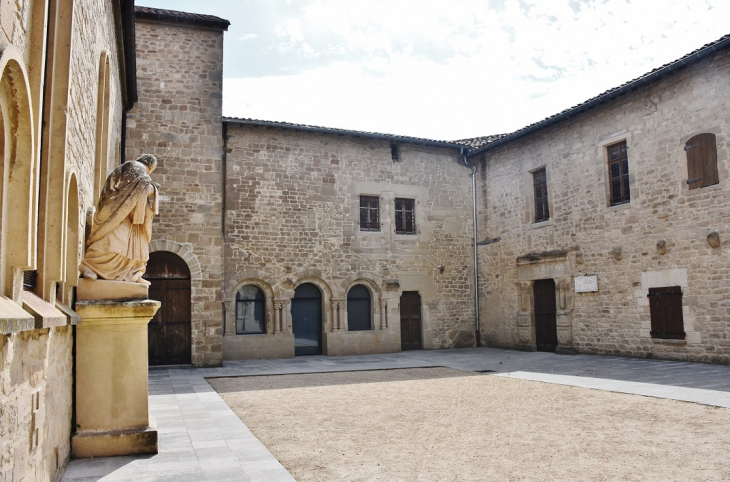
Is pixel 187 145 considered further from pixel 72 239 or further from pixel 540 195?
pixel 540 195

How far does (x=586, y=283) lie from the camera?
13.8m

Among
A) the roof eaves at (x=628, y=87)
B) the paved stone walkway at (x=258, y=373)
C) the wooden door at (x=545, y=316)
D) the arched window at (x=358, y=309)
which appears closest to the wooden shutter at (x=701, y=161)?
the roof eaves at (x=628, y=87)

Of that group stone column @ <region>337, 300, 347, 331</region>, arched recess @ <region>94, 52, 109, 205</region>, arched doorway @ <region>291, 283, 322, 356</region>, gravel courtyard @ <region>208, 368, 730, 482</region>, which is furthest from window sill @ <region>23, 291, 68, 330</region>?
stone column @ <region>337, 300, 347, 331</region>

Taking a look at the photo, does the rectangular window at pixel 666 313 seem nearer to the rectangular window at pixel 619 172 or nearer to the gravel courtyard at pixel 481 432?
the rectangular window at pixel 619 172

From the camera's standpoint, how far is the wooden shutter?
36.7ft

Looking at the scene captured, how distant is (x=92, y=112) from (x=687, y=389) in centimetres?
853

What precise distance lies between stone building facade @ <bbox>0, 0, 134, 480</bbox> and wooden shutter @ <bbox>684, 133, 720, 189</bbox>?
35.4 feet

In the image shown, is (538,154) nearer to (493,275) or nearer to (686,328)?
(493,275)

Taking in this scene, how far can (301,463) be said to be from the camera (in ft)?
16.3

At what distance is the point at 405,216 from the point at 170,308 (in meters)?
7.12

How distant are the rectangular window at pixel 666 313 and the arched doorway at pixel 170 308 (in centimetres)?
990

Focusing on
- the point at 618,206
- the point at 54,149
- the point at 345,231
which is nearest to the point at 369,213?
the point at 345,231

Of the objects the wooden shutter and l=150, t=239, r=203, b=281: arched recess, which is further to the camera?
l=150, t=239, r=203, b=281: arched recess

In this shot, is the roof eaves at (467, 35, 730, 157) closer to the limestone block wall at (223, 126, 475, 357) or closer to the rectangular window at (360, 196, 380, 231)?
the limestone block wall at (223, 126, 475, 357)
